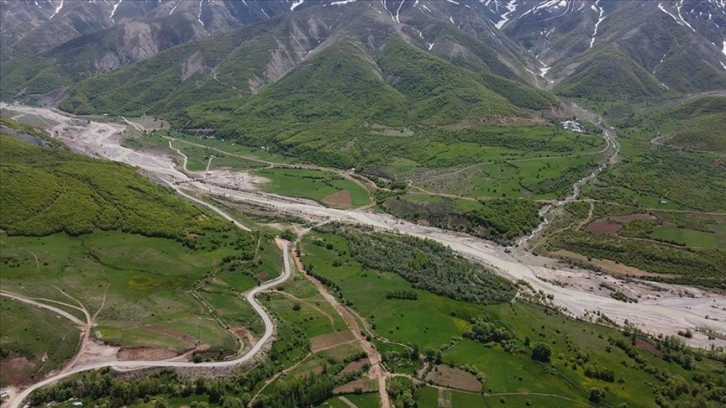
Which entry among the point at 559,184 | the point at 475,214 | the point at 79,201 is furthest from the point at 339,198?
the point at 79,201

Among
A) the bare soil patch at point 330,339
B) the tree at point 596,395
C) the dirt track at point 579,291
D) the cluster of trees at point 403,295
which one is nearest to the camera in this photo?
the tree at point 596,395

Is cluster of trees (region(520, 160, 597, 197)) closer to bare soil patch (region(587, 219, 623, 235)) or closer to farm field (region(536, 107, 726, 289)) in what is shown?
farm field (region(536, 107, 726, 289))

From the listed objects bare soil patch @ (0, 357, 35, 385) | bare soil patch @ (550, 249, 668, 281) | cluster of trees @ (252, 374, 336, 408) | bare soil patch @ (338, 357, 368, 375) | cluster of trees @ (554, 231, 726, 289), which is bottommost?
bare soil patch @ (0, 357, 35, 385)

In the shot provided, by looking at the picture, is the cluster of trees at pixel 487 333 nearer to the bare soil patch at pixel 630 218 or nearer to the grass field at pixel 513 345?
the grass field at pixel 513 345

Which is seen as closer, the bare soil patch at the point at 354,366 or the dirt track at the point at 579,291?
the bare soil patch at the point at 354,366

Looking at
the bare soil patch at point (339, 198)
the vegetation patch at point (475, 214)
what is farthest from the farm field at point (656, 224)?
the bare soil patch at point (339, 198)

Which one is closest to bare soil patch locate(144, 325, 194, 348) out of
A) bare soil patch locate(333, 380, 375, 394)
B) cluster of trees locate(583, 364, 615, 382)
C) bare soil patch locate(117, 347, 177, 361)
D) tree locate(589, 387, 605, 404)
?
bare soil patch locate(117, 347, 177, 361)
